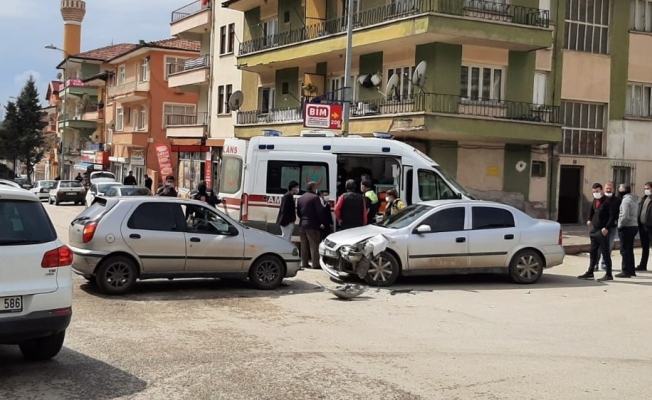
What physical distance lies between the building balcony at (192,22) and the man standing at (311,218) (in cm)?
2757

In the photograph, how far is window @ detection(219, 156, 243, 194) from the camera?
17.1m

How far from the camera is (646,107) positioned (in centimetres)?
2866

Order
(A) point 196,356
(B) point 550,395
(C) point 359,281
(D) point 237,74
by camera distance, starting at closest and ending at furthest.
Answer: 1. (B) point 550,395
2. (A) point 196,356
3. (C) point 359,281
4. (D) point 237,74

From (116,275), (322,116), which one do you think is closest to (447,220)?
(116,275)

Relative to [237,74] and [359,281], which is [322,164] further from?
[237,74]

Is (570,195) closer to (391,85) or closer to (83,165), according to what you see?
(391,85)

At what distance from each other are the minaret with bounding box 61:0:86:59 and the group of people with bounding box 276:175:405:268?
78.3 metres

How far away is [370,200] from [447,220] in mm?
2715

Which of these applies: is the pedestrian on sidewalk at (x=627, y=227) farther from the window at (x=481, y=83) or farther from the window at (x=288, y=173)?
the window at (x=481, y=83)

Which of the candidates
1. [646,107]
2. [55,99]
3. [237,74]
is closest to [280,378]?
[646,107]

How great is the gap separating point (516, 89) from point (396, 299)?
15.4 meters

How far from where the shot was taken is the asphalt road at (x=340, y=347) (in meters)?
6.68

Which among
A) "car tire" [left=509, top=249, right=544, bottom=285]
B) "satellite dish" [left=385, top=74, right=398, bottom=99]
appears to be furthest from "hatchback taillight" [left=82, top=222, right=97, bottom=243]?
"satellite dish" [left=385, top=74, right=398, bottom=99]

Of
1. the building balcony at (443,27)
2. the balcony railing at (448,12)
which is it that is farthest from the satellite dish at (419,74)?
the balcony railing at (448,12)
